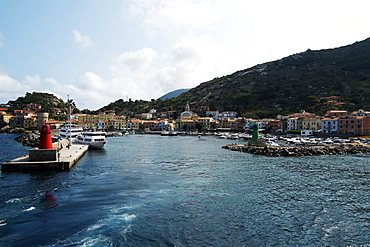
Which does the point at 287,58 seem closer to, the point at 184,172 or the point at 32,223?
the point at 184,172

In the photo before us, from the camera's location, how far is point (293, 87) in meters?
128

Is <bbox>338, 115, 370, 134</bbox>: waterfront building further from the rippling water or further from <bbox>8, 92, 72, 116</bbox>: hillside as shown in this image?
<bbox>8, 92, 72, 116</bbox>: hillside

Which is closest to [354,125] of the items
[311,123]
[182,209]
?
[311,123]

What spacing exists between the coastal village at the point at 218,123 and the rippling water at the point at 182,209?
5205cm

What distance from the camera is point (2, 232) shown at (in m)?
9.83

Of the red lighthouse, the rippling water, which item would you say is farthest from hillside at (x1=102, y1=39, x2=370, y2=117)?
the red lighthouse

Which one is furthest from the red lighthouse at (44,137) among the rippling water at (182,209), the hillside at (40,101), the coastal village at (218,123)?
the hillside at (40,101)

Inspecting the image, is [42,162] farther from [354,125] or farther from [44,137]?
[354,125]

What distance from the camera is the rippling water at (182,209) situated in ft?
32.1

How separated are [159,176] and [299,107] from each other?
9851 cm

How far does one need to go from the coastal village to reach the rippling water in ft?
171

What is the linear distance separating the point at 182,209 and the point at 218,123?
95.5 meters

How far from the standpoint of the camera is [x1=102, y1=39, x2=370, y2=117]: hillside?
10769 cm

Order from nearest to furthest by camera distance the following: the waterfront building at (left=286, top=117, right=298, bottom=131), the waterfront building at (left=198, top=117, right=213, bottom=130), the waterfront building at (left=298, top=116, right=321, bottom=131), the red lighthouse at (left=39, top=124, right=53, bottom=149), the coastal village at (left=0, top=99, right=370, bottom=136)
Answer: the red lighthouse at (left=39, top=124, right=53, bottom=149)
the coastal village at (left=0, top=99, right=370, bottom=136)
the waterfront building at (left=298, top=116, right=321, bottom=131)
the waterfront building at (left=286, top=117, right=298, bottom=131)
the waterfront building at (left=198, top=117, right=213, bottom=130)
